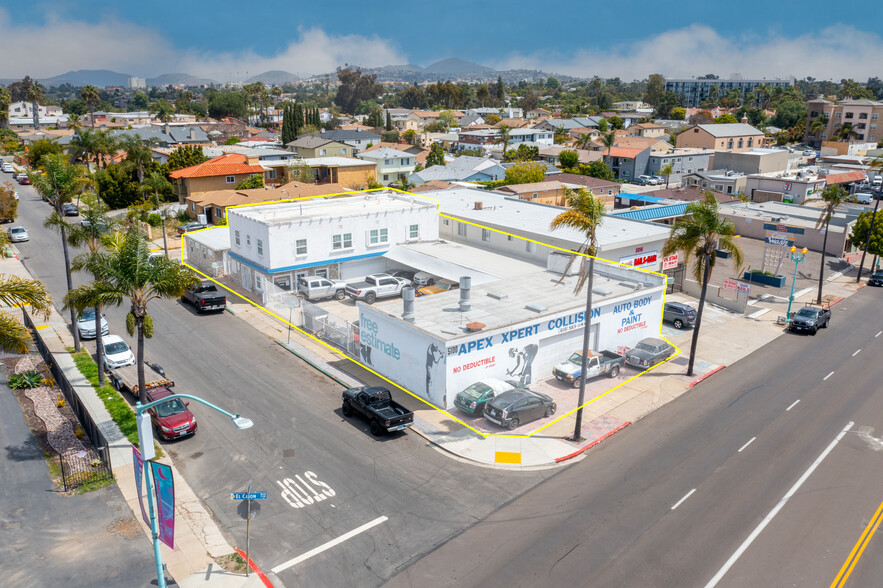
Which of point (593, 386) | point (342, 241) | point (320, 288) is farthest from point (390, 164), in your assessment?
point (593, 386)

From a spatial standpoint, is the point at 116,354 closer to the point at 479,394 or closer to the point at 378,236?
the point at 479,394

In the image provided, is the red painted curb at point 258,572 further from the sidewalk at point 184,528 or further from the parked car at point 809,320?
the parked car at point 809,320

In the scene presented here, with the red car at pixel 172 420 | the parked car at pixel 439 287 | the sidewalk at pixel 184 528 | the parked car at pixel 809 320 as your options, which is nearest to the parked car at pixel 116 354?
the sidewalk at pixel 184 528

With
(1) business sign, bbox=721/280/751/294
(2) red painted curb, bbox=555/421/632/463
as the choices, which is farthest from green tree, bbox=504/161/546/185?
(2) red painted curb, bbox=555/421/632/463

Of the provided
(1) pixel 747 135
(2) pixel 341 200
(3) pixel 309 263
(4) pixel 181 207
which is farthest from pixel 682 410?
(1) pixel 747 135

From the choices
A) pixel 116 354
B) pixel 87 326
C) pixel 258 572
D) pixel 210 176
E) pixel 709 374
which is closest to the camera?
pixel 258 572

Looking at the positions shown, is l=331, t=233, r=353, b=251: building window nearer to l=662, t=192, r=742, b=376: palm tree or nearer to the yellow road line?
l=662, t=192, r=742, b=376: palm tree
